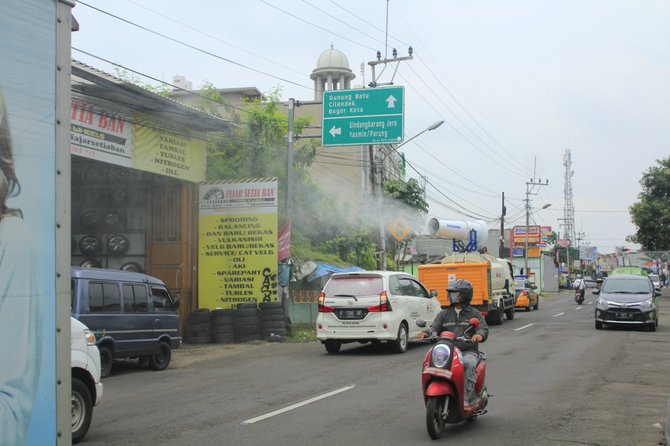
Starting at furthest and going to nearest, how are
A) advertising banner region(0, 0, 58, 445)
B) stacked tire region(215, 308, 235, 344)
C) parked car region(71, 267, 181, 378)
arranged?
stacked tire region(215, 308, 235, 344) < parked car region(71, 267, 181, 378) < advertising banner region(0, 0, 58, 445)

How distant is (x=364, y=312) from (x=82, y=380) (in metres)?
9.00

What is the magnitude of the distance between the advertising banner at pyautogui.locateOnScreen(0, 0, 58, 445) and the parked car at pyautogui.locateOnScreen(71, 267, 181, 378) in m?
9.43

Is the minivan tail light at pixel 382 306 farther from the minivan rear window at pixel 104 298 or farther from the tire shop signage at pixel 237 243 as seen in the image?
the minivan rear window at pixel 104 298

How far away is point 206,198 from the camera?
68.3ft

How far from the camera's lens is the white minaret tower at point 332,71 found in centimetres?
5159

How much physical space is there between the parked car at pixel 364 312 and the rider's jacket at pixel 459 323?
7.63 metres

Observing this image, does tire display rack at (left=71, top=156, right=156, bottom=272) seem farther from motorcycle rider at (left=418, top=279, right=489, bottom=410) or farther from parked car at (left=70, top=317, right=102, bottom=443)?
motorcycle rider at (left=418, top=279, right=489, bottom=410)

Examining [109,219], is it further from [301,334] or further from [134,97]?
[301,334]

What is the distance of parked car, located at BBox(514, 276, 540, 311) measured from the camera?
38062 mm

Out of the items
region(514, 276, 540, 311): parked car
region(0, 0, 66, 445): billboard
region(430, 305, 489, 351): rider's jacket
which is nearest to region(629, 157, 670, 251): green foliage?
Answer: region(514, 276, 540, 311): parked car

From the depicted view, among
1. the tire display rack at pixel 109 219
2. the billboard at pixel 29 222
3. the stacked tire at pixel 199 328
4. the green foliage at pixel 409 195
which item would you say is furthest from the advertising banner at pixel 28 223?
A: the green foliage at pixel 409 195

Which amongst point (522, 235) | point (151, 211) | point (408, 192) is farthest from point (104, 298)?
point (522, 235)

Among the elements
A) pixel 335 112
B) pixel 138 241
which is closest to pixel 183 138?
pixel 138 241

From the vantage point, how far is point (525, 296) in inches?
1503
